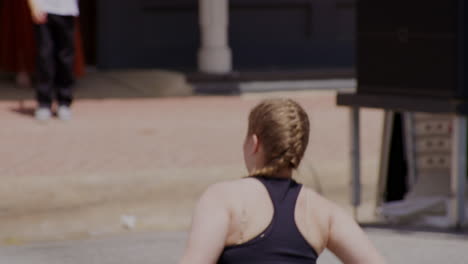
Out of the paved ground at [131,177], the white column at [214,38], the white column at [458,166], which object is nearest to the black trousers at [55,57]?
the paved ground at [131,177]

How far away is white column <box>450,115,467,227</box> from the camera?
629 cm

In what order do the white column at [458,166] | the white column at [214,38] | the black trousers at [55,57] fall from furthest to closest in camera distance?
the white column at [214,38] < the black trousers at [55,57] < the white column at [458,166]

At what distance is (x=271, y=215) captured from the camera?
3.02m

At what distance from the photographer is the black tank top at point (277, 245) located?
2986mm

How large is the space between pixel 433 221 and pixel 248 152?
3.97 metres

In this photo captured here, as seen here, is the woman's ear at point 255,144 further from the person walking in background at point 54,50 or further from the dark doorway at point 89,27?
the dark doorway at point 89,27

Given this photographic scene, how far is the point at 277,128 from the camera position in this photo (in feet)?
9.71

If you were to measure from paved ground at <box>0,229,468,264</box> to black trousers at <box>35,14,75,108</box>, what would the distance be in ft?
11.4

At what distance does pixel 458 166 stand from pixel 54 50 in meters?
4.65

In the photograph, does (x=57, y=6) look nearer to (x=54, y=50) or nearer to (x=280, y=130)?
(x=54, y=50)

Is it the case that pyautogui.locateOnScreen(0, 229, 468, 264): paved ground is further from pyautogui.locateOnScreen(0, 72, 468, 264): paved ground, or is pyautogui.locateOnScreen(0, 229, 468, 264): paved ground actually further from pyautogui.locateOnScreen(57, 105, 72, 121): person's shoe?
pyautogui.locateOnScreen(57, 105, 72, 121): person's shoe

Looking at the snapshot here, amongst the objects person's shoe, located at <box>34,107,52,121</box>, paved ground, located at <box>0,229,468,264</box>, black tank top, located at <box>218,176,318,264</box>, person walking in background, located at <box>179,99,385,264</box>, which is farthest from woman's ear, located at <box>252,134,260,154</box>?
person's shoe, located at <box>34,107,52,121</box>

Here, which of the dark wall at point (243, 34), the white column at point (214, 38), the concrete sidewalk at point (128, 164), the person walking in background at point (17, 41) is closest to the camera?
the concrete sidewalk at point (128, 164)

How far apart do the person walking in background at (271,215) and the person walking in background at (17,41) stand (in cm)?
945
